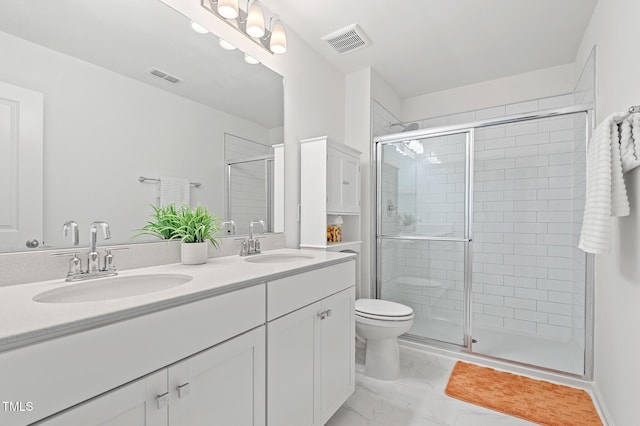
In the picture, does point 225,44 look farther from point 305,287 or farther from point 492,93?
point 492,93

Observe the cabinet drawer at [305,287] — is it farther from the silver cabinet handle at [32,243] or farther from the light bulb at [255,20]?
the light bulb at [255,20]

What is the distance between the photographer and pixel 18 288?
3.08 ft

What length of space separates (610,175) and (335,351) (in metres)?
1.52

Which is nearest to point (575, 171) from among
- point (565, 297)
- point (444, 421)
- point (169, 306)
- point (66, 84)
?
point (565, 297)

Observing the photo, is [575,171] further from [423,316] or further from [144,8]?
[144,8]

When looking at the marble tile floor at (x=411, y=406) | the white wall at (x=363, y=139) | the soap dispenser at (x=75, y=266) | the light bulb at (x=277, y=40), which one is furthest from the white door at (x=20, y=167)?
the white wall at (x=363, y=139)

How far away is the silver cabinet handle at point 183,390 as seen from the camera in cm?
84

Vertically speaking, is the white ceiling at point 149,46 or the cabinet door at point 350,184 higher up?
the white ceiling at point 149,46

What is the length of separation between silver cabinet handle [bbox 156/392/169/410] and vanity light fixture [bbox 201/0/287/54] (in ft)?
5.65

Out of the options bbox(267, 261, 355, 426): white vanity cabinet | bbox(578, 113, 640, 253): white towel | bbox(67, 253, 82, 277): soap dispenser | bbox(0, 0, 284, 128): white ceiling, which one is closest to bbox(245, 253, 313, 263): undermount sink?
bbox(267, 261, 355, 426): white vanity cabinet

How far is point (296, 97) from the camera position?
2.30 metres

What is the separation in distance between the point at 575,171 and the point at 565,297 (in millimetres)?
1158

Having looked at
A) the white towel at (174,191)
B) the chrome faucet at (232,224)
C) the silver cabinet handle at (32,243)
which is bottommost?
the silver cabinet handle at (32,243)

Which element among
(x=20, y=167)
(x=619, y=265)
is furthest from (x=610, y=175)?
(x=20, y=167)
